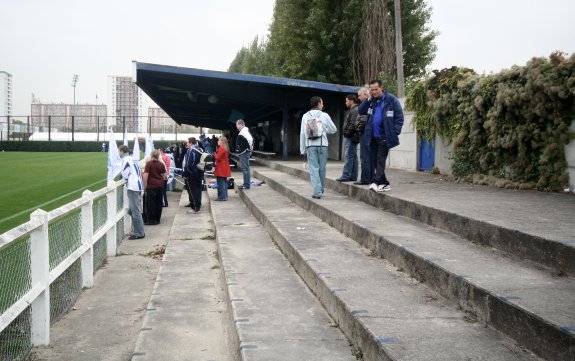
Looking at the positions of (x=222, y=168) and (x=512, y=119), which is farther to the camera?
(x=222, y=168)

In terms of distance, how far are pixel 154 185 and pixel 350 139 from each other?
471cm

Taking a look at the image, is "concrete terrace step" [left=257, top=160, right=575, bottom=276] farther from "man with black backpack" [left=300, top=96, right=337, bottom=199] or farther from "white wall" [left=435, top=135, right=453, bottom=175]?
"white wall" [left=435, top=135, right=453, bottom=175]

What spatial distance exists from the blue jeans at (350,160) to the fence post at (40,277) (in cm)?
546

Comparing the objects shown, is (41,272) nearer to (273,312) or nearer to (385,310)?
(273,312)

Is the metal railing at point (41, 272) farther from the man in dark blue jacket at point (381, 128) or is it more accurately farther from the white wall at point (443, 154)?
the white wall at point (443, 154)

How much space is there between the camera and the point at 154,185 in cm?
1187

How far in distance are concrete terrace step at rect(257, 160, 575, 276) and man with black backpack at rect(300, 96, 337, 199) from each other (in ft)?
2.02

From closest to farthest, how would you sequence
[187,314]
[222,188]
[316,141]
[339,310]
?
1. [339,310]
2. [187,314]
3. [316,141]
4. [222,188]

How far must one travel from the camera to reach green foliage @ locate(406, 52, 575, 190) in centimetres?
775

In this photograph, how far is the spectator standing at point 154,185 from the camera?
11.7 meters

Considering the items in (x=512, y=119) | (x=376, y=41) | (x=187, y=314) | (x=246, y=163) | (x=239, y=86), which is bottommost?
(x=187, y=314)

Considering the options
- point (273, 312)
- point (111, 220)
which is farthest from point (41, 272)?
point (111, 220)

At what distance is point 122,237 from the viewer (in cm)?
1048

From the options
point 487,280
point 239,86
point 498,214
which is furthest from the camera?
point 239,86
